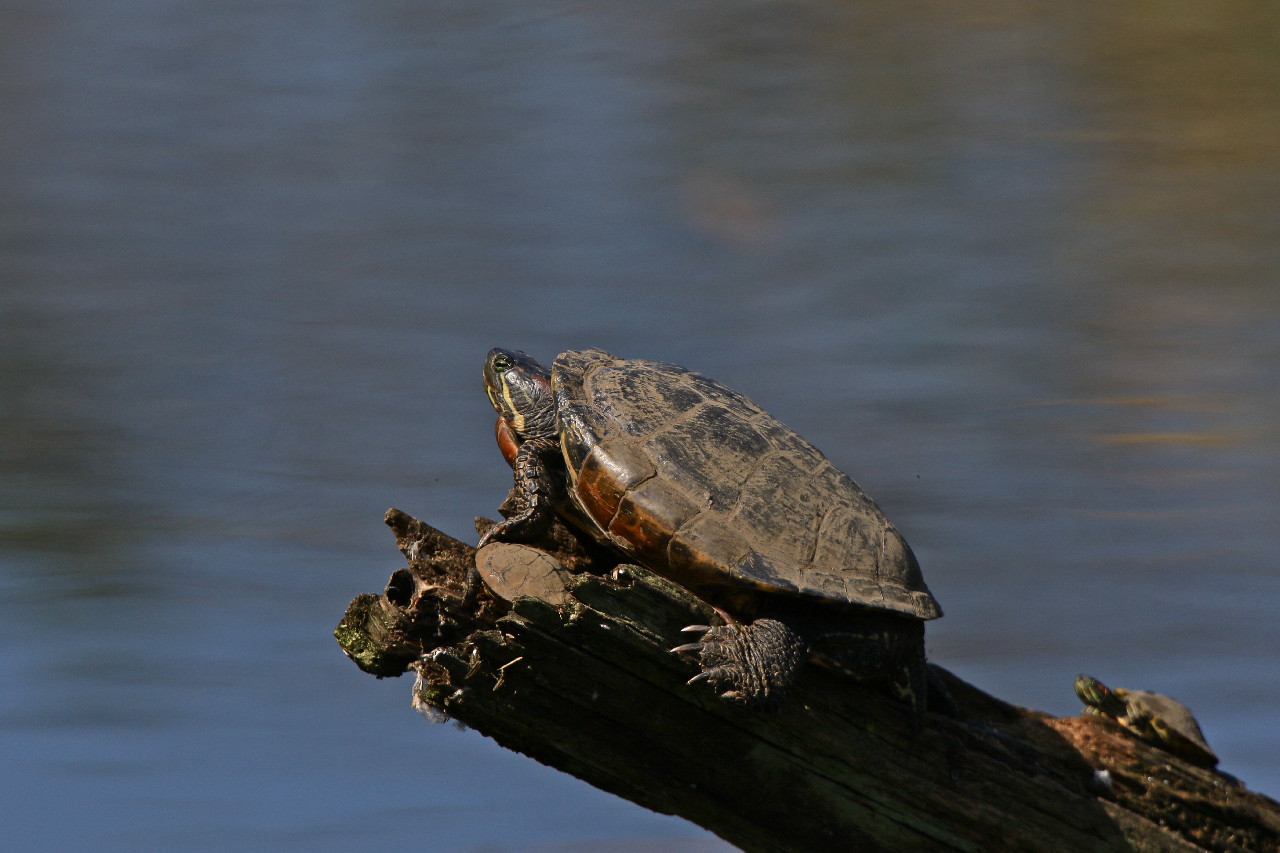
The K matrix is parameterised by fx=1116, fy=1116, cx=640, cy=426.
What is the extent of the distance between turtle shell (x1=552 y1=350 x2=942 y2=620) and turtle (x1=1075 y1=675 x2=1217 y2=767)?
754 millimetres

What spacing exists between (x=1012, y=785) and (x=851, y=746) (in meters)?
0.46

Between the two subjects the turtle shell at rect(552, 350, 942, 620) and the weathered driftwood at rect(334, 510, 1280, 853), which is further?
the turtle shell at rect(552, 350, 942, 620)

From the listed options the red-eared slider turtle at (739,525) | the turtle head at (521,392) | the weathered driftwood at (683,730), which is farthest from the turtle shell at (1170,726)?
the turtle head at (521,392)

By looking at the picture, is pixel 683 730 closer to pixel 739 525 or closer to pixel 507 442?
pixel 739 525

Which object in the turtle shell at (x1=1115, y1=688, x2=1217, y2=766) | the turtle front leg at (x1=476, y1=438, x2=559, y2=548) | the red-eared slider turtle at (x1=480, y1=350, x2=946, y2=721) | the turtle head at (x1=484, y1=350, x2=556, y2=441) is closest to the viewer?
the red-eared slider turtle at (x1=480, y1=350, x2=946, y2=721)

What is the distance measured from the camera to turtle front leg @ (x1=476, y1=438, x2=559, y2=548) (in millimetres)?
2709

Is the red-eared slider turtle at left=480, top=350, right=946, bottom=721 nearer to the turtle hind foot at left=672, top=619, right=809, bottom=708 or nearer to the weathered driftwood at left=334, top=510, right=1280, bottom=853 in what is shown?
the turtle hind foot at left=672, top=619, right=809, bottom=708

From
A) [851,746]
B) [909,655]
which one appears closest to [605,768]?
[851,746]

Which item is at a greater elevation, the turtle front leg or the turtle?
the turtle front leg

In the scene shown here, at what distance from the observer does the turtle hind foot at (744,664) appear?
228 centimetres

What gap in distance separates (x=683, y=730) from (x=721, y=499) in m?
0.54

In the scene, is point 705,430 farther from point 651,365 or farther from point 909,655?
point 909,655

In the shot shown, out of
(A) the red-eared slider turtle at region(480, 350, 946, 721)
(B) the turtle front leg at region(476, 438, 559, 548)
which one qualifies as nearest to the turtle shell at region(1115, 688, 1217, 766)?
(A) the red-eared slider turtle at region(480, 350, 946, 721)

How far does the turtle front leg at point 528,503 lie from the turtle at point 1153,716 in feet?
5.02
